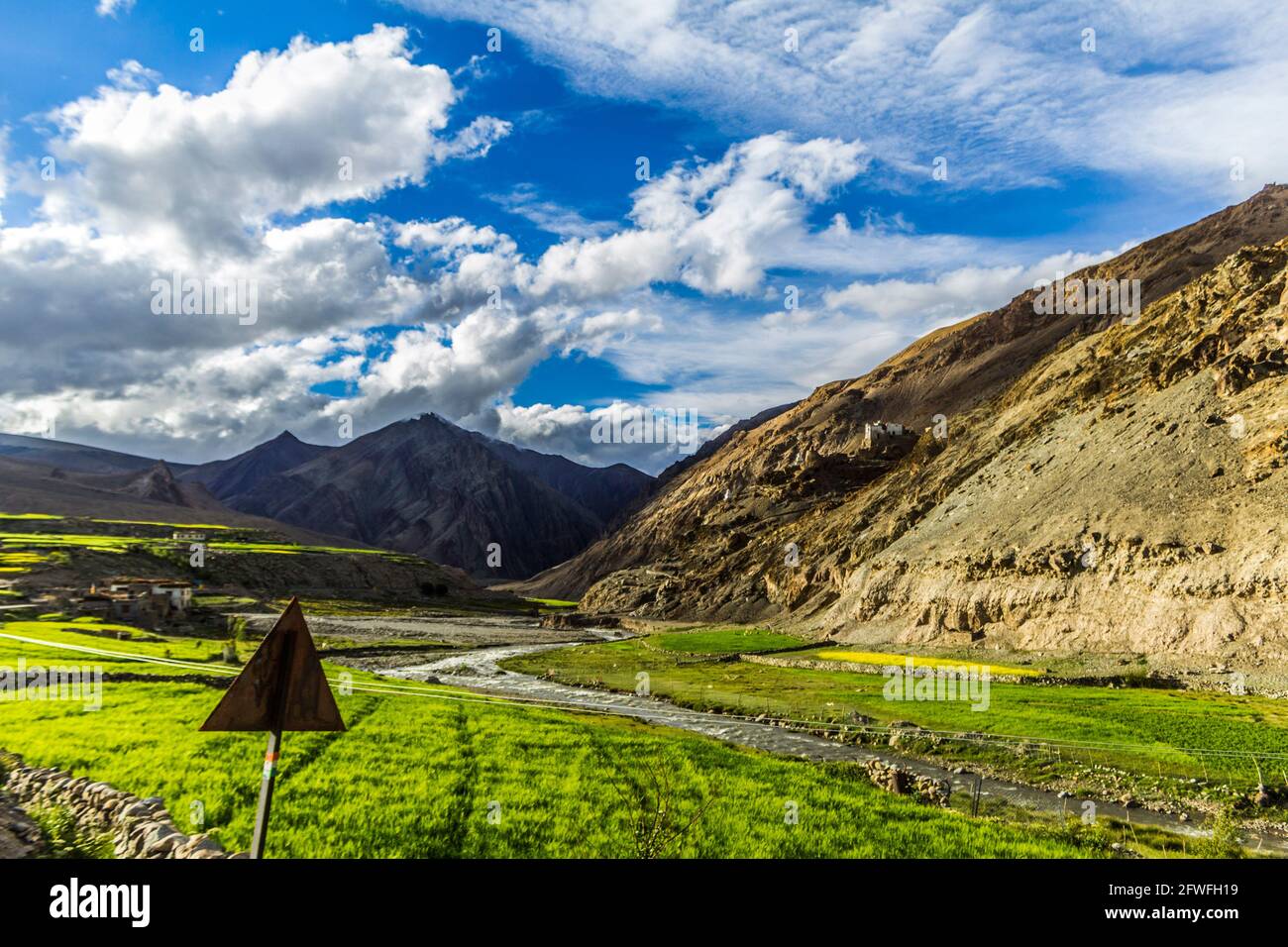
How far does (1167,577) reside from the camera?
54750 mm

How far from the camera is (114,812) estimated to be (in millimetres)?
12633

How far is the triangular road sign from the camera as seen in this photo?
25.7 ft

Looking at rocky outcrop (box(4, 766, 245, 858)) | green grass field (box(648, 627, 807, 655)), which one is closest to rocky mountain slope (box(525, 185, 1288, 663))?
green grass field (box(648, 627, 807, 655))

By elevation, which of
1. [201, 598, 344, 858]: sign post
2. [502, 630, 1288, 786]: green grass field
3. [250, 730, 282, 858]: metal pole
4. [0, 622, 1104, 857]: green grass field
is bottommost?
[502, 630, 1288, 786]: green grass field

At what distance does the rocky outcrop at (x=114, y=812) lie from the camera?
10.6 meters

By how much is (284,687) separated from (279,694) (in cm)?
10

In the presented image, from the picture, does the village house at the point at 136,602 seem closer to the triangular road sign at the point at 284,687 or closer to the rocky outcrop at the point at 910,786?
the rocky outcrop at the point at 910,786

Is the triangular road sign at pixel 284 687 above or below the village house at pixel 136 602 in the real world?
above
